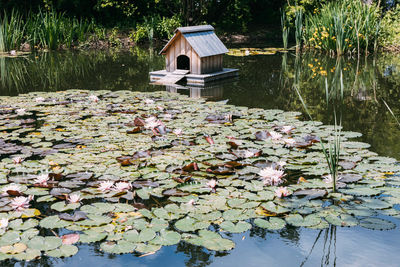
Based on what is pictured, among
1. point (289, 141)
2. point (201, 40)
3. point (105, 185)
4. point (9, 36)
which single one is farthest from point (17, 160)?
point (9, 36)

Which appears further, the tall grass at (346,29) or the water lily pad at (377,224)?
the tall grass at (346,29)

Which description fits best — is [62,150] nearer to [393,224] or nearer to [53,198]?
[53,198]

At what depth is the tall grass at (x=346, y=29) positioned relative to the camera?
8.57m

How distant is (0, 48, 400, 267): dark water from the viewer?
201 centimetres

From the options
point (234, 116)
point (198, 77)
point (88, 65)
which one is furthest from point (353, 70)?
point (88, 65)

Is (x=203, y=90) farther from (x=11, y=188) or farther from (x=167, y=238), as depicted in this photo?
(x=167, y=238)

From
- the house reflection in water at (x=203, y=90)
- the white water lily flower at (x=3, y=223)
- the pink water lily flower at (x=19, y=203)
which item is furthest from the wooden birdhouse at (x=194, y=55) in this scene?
the white water lily flower at (x=3, y=223)

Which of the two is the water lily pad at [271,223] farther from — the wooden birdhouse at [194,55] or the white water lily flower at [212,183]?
the wooden birdhouse at [194,55]

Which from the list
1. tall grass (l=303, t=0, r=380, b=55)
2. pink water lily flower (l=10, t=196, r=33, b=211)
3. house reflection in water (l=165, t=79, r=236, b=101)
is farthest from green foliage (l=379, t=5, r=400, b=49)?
pink water lily flower (l=10, t=196, r=33, b=211)

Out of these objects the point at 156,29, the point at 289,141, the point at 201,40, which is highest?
the point at 156,29

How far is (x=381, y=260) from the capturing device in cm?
197

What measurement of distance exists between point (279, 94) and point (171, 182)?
10.2ft

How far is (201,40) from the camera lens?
653cm

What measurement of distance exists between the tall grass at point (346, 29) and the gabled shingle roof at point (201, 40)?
9.08 ft
